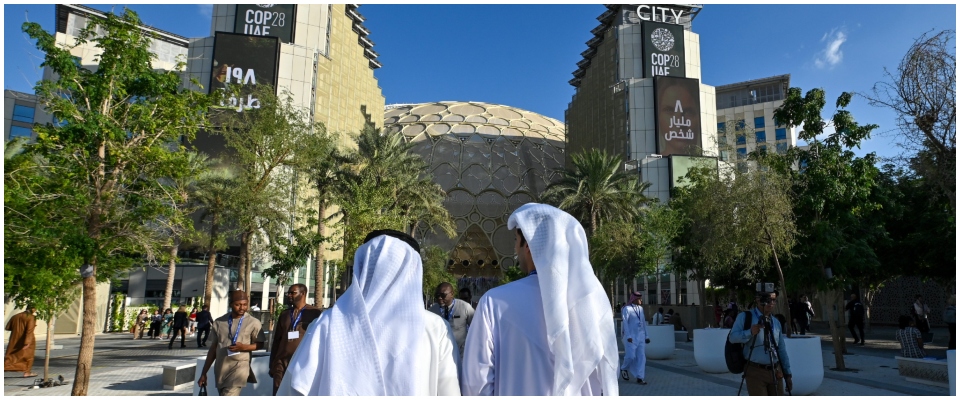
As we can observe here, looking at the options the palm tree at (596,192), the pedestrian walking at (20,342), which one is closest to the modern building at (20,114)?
the palm tree at (596,192)

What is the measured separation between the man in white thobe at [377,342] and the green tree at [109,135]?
6477mm

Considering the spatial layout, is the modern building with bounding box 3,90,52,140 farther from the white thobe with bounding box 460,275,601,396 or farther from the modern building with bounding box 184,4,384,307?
the white thobe with bounding box 460,275,601,396

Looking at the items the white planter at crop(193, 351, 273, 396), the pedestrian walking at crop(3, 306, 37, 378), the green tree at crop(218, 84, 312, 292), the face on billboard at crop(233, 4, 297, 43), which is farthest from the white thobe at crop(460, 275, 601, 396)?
the face on billboard at crop(233, 4, 297, 43)

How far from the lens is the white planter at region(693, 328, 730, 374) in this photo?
1169 cm

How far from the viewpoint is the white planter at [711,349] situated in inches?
460

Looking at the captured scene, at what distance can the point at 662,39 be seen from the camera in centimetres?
Result: 4947

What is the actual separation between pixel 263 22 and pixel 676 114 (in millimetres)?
30009

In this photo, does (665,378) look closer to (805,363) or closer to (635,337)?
(635,337)

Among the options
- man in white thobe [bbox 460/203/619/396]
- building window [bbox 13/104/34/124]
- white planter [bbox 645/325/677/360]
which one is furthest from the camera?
building window [bbox 13/104/34/124]

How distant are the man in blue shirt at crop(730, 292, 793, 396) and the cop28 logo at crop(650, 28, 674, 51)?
46.6m

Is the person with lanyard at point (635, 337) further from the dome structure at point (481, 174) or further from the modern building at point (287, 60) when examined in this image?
the dome structure at point (481, 174)

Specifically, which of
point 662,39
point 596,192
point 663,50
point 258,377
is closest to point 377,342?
point 258,377

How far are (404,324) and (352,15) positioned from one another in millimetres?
52203

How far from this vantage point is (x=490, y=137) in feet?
214
